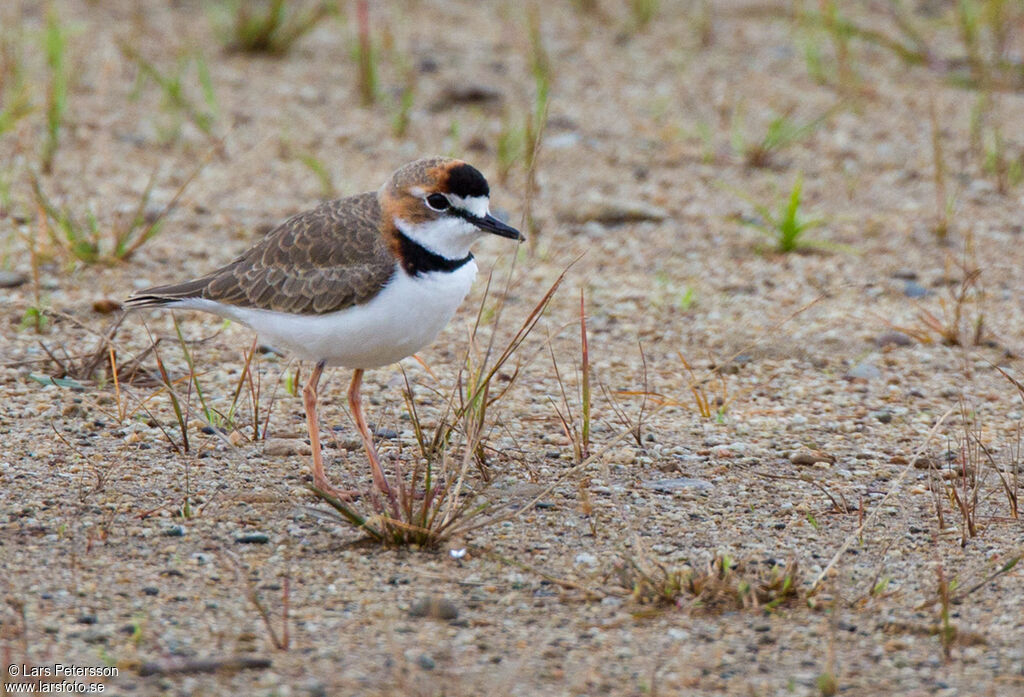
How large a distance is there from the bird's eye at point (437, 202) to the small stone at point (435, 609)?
4.16 ft

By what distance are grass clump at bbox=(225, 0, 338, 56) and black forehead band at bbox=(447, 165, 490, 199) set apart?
4.38 meters

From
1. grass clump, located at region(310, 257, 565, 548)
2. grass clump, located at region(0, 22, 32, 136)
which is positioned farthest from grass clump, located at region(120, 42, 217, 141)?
grass clump, located at region(310, 257, 565, 548)

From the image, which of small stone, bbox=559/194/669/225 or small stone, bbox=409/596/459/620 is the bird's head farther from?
small stone, bbox=559/194/669/225

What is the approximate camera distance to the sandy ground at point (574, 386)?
3.08m

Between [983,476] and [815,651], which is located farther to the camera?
[983,476]

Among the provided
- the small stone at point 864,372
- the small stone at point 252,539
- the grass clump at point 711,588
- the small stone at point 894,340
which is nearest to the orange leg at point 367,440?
the small stone at point 252,539

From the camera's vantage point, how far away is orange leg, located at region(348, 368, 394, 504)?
380cm

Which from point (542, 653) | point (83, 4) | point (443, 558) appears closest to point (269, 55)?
point (83, 4)

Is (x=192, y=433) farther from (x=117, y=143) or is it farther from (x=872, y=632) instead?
(x=117, y=143)

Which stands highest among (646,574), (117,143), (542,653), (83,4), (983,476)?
(83,4)

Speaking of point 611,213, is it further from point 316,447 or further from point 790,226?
point 316,447

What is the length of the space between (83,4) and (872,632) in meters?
7.32

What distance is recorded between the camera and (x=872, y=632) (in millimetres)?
3162

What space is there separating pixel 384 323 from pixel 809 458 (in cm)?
154
